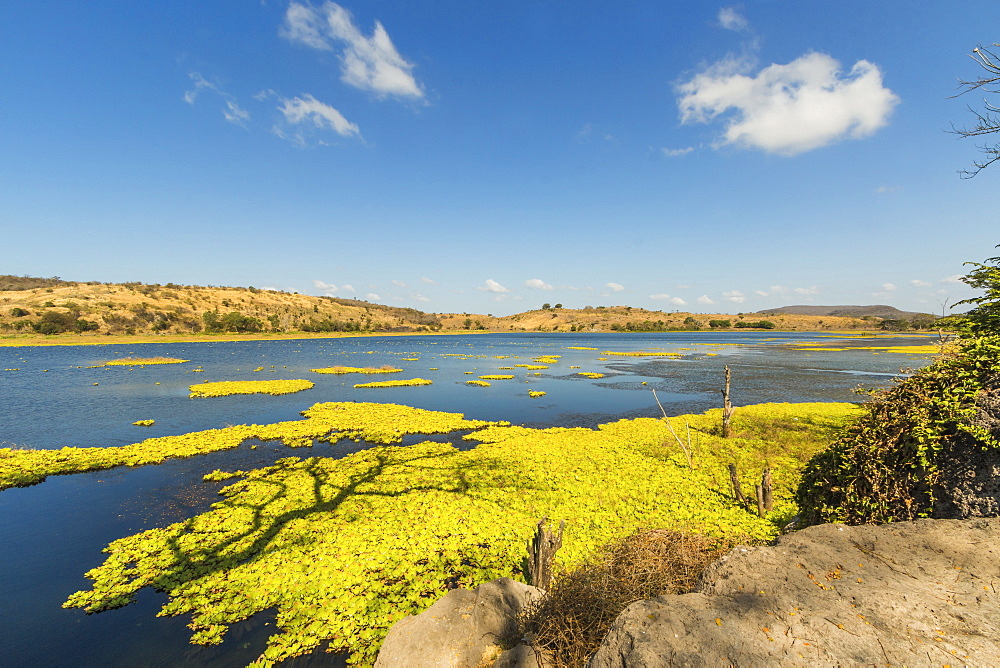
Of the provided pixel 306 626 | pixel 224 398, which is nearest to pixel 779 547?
pixel 306 626

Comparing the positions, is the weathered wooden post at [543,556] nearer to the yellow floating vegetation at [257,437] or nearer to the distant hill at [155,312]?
the yellow floating vegetation at [257,437]

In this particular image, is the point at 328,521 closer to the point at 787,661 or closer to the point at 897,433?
the point at 787,661

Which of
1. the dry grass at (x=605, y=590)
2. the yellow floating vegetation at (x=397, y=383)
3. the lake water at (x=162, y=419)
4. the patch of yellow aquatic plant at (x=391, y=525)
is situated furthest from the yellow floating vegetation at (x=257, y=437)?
the dry grass at (x=605, y=590)

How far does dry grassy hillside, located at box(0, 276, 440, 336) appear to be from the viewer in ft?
348

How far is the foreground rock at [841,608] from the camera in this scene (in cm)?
348

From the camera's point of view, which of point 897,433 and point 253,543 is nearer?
point 897,433

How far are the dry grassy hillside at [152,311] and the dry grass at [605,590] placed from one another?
15296 centimetres

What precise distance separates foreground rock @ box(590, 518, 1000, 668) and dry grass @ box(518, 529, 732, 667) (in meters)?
0.67

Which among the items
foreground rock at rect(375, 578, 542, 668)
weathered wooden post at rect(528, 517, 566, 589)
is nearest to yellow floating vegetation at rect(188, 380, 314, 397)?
foreground rock at rect(375, 578, 542, 668)

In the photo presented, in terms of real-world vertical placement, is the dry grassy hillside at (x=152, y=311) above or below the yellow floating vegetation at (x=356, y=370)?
above

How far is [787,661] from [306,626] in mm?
8916

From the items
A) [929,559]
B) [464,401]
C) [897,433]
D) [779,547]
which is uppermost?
[897,433]

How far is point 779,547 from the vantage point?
5562 millimetres

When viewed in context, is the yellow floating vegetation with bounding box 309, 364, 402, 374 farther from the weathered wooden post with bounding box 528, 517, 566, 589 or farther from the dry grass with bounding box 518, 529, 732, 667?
the dry grass with bounding box 518, 529, 732, 667
